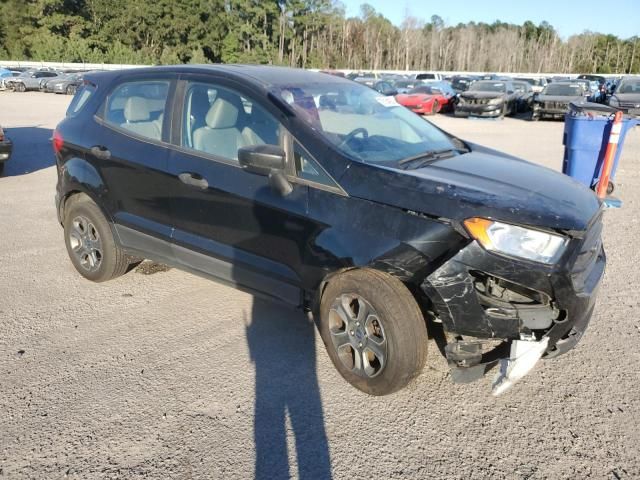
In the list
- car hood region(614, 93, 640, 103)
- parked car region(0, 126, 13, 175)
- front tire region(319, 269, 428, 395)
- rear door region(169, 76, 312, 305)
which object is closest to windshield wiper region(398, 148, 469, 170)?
rear door region(169, 76, 312, 305)

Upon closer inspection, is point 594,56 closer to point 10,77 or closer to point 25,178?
point 10,77

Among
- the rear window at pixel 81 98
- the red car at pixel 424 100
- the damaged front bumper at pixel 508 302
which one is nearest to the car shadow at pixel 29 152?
the rear window at pixel 81 98

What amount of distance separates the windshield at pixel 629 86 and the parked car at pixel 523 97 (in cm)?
452

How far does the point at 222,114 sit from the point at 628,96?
751 inches

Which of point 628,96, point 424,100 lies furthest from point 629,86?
point 424,100

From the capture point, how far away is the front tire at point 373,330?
2789mm

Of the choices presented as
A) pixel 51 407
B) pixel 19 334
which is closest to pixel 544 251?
pixel 51 407

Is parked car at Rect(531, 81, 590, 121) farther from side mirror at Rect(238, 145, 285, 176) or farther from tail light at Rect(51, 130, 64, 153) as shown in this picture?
side mirror at Rect(238, 145, 285, 176)

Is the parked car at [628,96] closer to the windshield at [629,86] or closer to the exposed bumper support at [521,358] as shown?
the windshield at [629,86]

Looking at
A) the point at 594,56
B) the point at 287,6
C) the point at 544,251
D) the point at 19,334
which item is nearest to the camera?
the point at 544,251

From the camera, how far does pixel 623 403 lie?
3.00 meters

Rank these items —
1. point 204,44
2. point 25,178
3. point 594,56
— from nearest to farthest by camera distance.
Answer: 1. point 25,178
2. point 204,44
3. point 594,56

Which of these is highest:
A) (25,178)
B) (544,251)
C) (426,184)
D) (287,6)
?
(287,6)

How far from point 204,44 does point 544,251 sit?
71.4 metres
